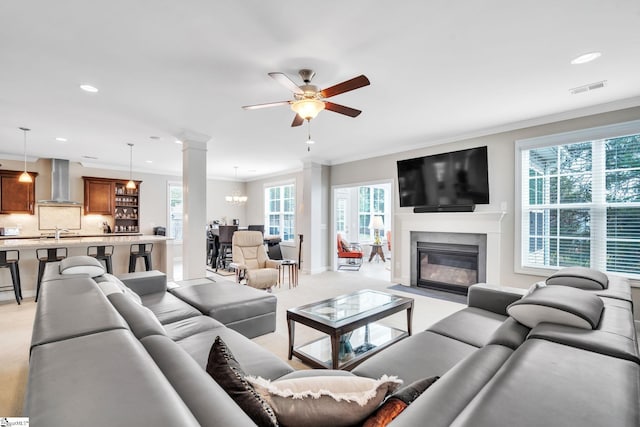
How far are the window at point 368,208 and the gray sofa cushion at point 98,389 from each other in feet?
28.1

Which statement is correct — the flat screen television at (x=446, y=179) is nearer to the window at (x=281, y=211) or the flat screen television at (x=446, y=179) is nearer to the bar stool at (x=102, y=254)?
the window at (x=281, y=211)

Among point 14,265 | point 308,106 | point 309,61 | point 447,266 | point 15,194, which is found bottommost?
point 447,266

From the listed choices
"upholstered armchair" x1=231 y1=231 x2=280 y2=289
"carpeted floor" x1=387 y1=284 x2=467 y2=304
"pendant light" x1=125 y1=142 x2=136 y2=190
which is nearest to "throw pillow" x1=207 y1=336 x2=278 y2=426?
"upholstered armchair" x1=231 y1=231 x2=280 y2=289

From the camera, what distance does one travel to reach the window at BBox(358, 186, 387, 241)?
9328mm

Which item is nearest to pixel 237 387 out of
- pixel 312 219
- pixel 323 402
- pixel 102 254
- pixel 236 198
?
pixel 323 402

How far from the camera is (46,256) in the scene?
461 cm

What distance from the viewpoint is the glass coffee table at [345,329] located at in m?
2.33

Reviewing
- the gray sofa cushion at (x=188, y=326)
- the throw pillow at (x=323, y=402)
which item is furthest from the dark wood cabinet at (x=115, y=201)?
the throw pillow at (x=323, y=402)

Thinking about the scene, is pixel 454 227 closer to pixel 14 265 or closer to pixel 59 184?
pixel 14 265

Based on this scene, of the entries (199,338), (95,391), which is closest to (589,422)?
(95,391)

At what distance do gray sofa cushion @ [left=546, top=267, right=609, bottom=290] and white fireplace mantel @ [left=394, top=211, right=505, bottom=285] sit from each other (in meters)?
2.30

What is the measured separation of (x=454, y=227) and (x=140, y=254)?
534 cm

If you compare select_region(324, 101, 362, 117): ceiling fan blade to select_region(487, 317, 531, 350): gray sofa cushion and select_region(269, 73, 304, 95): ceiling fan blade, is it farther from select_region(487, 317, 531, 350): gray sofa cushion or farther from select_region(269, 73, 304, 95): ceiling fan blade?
select_region(487, 317, 531, 350): gray sofa cushion

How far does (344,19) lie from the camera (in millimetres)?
2002
